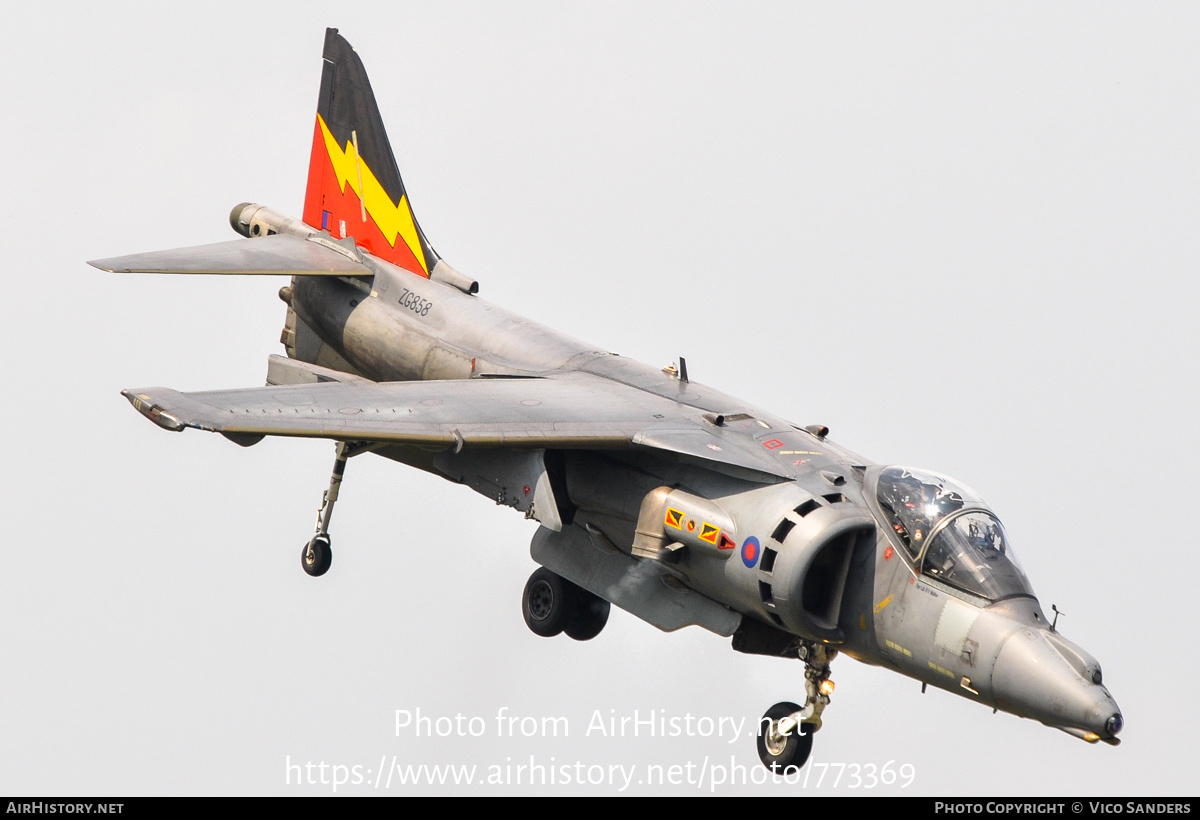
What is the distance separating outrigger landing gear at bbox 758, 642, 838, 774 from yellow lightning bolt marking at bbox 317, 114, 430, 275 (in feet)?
29.3

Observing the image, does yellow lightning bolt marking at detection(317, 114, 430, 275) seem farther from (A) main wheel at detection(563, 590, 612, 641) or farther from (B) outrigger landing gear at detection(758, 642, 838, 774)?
(B) outrigger landing gear at detection(758, 642, 838, 774)

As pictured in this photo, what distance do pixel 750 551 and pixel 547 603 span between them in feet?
17.0

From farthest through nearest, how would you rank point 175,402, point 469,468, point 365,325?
point 365,325
point 469,468
point 175,402

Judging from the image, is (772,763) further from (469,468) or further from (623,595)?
(469,468)

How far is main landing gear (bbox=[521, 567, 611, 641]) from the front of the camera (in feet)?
76.0

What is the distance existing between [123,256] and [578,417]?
7875 millimetres

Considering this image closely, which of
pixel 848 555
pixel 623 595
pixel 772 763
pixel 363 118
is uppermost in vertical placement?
pixel 363 118

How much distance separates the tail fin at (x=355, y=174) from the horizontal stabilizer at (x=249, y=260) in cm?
58

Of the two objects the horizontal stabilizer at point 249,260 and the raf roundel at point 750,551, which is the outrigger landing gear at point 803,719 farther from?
the horizontal stabilizer at point 249,260

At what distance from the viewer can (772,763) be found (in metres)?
19.9

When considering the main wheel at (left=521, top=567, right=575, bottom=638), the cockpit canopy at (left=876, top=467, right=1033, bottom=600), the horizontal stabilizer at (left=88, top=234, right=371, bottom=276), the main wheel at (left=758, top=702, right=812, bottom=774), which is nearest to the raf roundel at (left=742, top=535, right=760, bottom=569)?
the cockpit canopy at (left=876, top=467, right=1033, bottom=600)

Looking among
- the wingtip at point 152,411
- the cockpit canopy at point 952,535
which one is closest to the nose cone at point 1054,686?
the cockpit canopy at point 952,535

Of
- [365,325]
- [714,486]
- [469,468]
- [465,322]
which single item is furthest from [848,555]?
[365,325]

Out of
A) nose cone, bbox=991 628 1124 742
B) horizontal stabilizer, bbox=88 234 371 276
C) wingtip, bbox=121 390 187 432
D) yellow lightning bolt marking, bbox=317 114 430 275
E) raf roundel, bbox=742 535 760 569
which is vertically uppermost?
yellow lightning bolt marking, bbox=317 114 430 275
